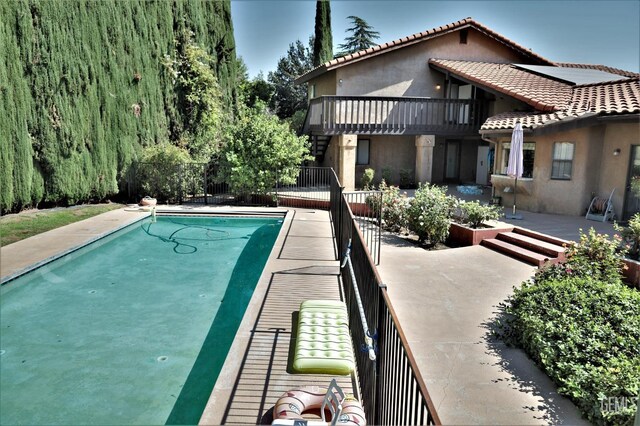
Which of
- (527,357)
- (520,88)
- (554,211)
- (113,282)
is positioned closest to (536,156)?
(554,211)

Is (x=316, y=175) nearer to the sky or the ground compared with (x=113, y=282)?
nearer to the sky

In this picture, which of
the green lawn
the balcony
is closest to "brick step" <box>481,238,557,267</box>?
the balcony

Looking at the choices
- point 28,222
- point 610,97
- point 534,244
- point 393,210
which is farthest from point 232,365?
point 610,97

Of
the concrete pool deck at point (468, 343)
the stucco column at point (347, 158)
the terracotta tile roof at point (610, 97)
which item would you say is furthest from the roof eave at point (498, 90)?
the concrete pool deck at point (468, 343)

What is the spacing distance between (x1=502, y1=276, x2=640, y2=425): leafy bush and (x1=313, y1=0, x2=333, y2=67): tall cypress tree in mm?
28167

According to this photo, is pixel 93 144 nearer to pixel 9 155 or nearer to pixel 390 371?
pixel 9 155

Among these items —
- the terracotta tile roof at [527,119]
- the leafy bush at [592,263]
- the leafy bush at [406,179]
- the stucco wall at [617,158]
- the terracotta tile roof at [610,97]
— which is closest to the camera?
the leafy bush at [592,263]

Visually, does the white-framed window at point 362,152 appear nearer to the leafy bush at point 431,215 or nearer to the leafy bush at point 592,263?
the leafy bush at point 431,215

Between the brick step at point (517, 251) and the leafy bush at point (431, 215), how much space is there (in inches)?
42.6

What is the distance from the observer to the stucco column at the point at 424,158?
1902 cm

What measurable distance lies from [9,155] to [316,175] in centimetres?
1641

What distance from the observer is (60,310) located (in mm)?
7754

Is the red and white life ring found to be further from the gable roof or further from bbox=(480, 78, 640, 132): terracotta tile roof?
the gable roof

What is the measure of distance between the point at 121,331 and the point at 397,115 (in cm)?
1443
